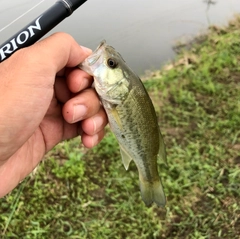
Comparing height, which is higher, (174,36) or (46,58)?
(46,58)

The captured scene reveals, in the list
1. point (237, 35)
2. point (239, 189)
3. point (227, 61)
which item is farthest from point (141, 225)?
point (237, 35)

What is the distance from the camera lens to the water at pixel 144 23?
5.95 m

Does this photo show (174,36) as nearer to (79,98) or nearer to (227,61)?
(227,61)

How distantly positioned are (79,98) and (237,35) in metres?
5.23

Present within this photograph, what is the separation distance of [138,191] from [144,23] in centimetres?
420

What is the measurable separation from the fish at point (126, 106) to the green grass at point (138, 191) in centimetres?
116

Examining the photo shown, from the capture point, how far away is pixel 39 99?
1.85m

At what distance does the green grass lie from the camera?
329 centimetres

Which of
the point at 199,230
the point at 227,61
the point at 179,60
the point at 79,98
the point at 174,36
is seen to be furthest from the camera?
the point at 174,36

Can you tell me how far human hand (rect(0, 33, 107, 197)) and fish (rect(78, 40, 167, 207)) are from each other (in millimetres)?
83

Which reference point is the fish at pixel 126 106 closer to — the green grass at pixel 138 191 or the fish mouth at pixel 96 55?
the fish mouth at pixel 96 55

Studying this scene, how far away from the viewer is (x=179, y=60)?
20.4 ft

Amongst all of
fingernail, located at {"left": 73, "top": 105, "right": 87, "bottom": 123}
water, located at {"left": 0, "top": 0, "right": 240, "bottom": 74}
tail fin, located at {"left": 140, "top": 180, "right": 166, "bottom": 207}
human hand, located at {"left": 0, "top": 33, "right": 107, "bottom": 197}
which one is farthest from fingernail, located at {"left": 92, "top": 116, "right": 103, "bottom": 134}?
water, located at {"left": 0, "top": 0, "right": 240, "bottom": 74}

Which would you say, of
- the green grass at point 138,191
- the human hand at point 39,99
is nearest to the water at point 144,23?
the green grass at point 138,191
